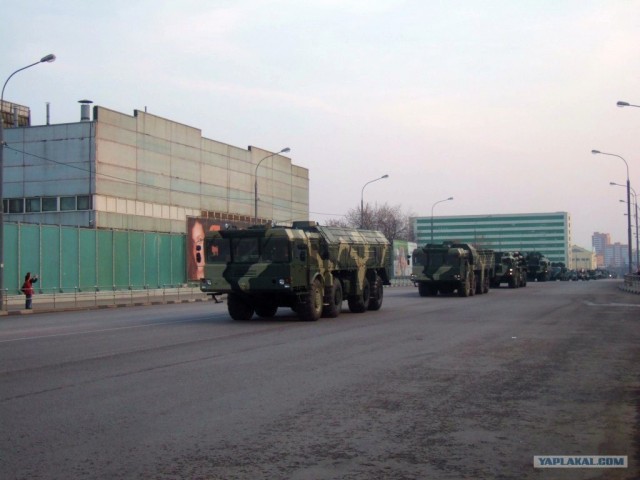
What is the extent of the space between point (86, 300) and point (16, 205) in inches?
620

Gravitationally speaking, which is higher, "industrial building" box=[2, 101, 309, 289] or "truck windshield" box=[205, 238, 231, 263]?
"industrial building" box=[2, 101, 309, 289]

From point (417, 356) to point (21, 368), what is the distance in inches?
262

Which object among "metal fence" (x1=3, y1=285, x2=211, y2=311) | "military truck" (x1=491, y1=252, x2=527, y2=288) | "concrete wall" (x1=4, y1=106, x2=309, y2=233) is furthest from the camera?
"military truck" (x1=491, y1=252, x2=527, y2=288)

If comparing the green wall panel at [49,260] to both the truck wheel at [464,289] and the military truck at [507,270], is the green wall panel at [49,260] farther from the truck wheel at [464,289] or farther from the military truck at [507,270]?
the military truck at [507,270]

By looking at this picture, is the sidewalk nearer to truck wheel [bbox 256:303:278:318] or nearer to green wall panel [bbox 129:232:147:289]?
green wall panel [bbox 129:232:147:289]

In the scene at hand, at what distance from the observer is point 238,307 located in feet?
→ 76.6

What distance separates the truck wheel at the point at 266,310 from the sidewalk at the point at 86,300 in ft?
36.0

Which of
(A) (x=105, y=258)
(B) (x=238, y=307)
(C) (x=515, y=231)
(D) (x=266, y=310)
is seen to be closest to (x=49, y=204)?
(A) (x=105, y=258)

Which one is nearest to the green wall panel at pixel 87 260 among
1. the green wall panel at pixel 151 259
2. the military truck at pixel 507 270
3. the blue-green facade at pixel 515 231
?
the green wall panel at pixel 151 259

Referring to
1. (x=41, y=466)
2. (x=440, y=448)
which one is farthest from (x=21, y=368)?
(x=440, y=448)

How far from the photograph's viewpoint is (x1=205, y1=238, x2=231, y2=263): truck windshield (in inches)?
882

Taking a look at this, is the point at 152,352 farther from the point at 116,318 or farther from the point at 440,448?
the point at 116,318

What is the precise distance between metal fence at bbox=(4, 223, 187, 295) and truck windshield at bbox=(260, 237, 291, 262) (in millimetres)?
18758

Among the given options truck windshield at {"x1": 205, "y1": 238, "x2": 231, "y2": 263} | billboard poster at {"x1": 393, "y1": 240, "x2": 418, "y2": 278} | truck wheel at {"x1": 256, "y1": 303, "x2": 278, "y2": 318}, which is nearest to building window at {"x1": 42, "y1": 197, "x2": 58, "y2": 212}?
truck wheel at {"x1": 256, "y1": 303, "x2": 278, "y2": 318}
